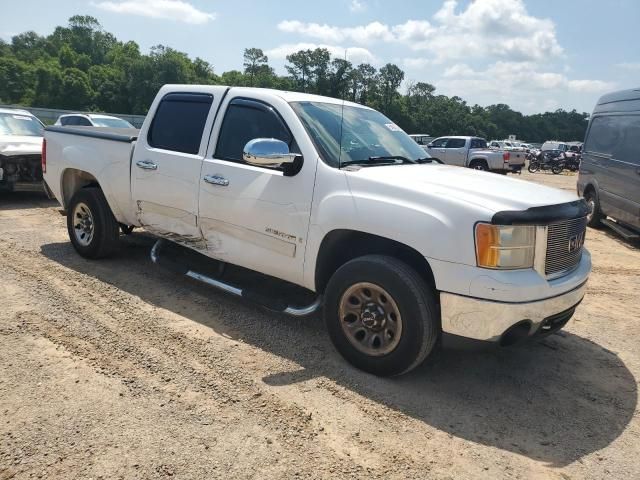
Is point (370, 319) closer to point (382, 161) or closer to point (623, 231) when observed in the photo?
point (382, 161)

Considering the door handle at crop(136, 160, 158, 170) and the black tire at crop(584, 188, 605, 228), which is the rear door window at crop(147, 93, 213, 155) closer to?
the door handle at crop(136, 160, 158, 170)

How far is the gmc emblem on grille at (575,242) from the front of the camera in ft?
11.4

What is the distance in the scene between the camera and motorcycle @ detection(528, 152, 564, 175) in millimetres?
30953

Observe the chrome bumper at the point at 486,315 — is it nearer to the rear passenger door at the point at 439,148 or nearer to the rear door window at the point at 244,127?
the rear door window at the point at 244,127

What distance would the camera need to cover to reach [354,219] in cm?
347

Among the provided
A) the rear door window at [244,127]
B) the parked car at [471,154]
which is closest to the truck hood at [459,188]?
the rear door window at [244,127]

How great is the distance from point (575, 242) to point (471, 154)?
18972 mm

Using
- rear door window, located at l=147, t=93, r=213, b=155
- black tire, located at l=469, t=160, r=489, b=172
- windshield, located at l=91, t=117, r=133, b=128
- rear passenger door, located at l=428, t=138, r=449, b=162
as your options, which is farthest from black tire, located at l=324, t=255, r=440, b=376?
rear passenger door, located at l=428, t=138, r=449, b=162

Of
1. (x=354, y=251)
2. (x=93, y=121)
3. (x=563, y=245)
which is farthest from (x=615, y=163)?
(x=93, y=121)

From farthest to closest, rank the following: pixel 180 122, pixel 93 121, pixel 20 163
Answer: pixel 93 121, pixel 20 163, pixel 180 122

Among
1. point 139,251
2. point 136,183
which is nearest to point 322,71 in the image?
point 136,183

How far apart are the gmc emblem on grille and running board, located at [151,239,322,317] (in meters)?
1.78

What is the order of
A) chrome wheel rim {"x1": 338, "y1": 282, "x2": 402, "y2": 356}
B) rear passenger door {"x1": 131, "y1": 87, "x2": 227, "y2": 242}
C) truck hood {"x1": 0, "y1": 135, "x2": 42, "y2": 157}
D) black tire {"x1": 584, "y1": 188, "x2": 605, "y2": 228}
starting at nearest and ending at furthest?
chrome wheel rim {"x1": 338, "y1": 282, "x2": 402, "y2": 356}
rear passenger door {"x1": 131, "y1": 87, "x2": 227, "y2": 242}
truck hood {"x1": 0, "y1": 135, "x2": 42, "y2": 157}
black tire {"x1": 584, "y1": 188, "x2": 605, "y2": 228}

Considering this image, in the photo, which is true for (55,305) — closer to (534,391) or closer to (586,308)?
(534,391)
